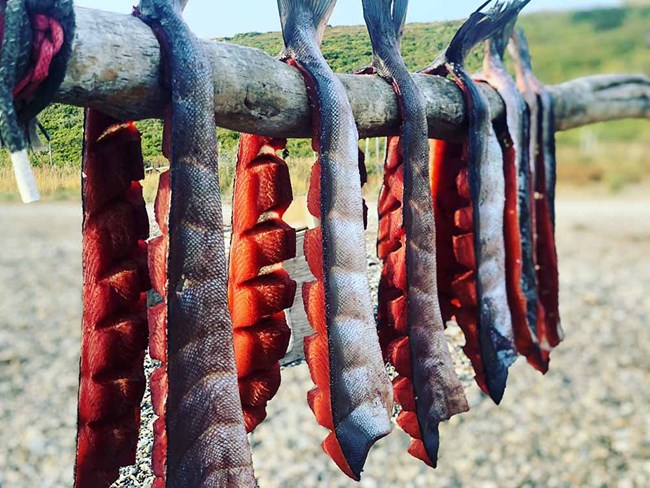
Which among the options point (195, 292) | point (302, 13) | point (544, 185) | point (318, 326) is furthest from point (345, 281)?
point (544, 185)

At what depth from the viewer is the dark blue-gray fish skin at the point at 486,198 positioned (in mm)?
1126

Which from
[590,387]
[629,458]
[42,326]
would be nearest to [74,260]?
[42,326]

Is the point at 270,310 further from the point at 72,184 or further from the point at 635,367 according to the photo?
the point at 635,367

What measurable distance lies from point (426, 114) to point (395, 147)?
0.08 meters

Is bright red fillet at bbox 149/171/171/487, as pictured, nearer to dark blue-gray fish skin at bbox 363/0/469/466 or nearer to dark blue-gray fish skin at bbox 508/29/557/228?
dark blue-gray fish skin at bbox 363/0/469/466

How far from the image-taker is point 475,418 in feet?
8.45

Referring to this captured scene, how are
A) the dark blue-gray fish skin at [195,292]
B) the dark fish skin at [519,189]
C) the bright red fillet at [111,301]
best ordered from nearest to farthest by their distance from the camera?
1. the dark blue-gray fish skin at [195,292]
2. the bright red fillet at [111,301]
3. the dark fish skin at [519,189]

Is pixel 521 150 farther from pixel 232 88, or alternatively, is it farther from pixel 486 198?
pixel 232 88

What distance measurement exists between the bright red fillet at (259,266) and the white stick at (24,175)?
1.10 ft

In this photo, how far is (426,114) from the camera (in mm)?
1059

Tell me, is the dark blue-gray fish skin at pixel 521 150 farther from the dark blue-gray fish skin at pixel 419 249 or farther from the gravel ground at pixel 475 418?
the gravel ground at pixel 475 418

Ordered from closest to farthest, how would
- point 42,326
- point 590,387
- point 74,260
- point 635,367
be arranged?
point 590,387 → point 635,367 → point 42,326 → point 74,260

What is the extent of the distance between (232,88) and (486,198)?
1.65 ft

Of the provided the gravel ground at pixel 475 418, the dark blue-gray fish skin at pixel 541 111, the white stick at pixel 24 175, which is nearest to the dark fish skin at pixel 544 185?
the dark blue-gray fish skin at pixel 541 111
